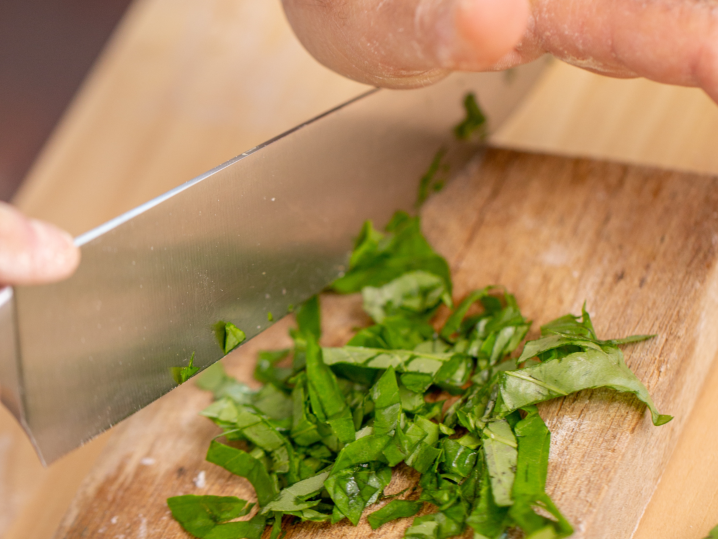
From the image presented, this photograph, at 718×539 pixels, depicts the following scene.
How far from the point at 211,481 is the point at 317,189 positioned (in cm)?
49

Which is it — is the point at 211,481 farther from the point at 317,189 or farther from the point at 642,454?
the point at 642,454

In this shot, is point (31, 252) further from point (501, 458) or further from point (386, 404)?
point (501, 458)

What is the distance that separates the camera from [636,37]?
786mm

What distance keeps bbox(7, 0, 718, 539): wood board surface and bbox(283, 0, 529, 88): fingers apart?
60 cm

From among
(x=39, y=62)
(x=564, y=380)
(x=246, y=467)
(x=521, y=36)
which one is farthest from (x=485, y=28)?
(x=39, y=62)

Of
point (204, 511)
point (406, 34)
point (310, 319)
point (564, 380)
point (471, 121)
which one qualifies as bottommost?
point (204, 511)

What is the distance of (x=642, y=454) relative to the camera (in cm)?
86

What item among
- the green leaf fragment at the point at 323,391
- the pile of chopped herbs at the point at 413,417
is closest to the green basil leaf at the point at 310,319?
the pile of chopped herbs at the point at 413,417

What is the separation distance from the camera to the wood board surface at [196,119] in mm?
1318

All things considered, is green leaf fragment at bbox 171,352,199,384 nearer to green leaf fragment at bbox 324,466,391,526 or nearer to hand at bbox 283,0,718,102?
green leaf fragment at bbox 324,466,391,526

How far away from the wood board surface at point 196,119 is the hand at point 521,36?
1.87 feet

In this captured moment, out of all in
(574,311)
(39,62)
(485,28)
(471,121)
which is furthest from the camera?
(39,62)

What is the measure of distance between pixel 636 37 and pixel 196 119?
1218 mm

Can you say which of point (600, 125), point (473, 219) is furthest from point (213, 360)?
point (600, 125)
